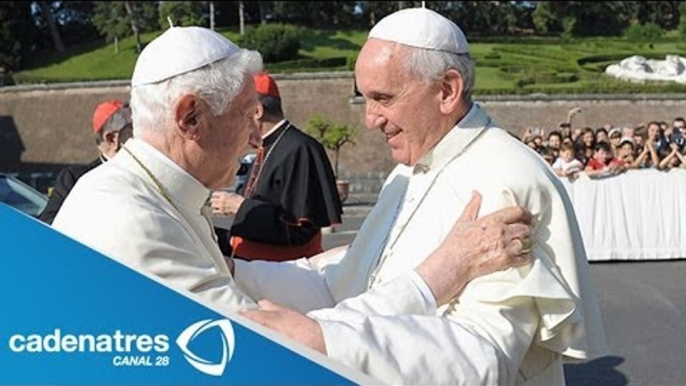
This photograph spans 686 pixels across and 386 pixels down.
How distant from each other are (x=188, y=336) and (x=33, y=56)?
194 ft

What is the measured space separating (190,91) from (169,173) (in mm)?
214

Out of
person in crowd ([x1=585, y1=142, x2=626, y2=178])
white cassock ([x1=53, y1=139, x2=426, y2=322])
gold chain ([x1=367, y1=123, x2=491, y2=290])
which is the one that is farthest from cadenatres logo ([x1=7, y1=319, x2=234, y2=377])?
person in crowd ([x1=585, y1=142, x2=626, y2=178])

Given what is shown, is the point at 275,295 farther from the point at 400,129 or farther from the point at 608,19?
the point at 608,19

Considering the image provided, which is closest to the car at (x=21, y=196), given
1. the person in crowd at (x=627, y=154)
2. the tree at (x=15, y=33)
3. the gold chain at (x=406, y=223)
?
the gold chain at (x=406, y=223)

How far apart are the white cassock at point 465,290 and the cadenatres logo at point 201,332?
305mm

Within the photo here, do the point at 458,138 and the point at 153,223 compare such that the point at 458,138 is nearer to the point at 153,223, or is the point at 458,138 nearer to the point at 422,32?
the point at 422,32

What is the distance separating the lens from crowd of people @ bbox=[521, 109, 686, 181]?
11695 millimetres

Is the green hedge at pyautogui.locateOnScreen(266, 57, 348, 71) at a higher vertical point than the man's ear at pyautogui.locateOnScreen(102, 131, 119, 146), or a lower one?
lower

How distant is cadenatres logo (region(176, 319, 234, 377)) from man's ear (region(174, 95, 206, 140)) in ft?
2.21

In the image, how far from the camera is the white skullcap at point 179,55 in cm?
235

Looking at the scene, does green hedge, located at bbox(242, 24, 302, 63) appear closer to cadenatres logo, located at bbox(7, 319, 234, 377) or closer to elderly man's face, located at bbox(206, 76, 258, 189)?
elderly man's face, located at bbox(206, 76, 258, 189)

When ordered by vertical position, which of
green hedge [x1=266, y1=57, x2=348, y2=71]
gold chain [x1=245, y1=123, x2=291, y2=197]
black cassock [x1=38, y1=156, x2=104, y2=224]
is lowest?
green hedge [x1=266, y1=57, x2=348, y2=71]

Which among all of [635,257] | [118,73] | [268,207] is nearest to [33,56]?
[118,73]

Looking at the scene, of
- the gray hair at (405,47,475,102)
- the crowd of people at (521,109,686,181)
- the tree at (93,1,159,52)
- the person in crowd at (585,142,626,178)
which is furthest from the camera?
the tree at (93,1,159,52)
